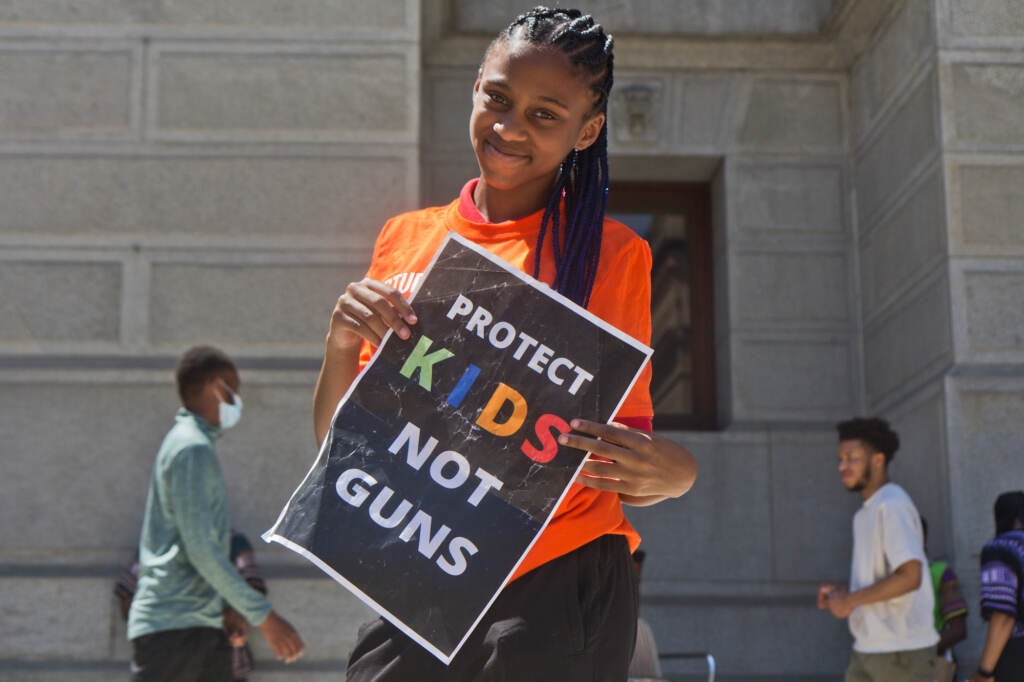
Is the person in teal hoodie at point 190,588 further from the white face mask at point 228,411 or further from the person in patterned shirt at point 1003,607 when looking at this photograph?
the person in patterned shirt at point 1003,607

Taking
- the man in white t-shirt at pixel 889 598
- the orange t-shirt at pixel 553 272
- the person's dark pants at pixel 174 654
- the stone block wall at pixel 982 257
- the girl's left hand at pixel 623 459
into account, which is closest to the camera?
the girl's left hand at pixel 623 459

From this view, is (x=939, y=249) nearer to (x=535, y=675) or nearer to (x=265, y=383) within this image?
(x=265, y=383)

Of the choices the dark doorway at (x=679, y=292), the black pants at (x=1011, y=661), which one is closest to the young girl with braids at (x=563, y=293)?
the black pants at (x=1011, y=661)

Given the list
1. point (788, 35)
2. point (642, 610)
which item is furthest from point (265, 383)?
point (788, 35)

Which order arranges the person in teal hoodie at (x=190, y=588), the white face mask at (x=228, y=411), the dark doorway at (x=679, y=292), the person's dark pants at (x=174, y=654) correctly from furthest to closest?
the dark doorway at (x=679, y=292), the white face mask at (x=228, y=411), the person's dark pants at (x=174, y=654), the person in teal hoodie at (x=190, y=588)

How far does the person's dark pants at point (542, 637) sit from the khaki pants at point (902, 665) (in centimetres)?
456

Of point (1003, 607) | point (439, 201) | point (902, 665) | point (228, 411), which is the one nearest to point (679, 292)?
point (439, 201)

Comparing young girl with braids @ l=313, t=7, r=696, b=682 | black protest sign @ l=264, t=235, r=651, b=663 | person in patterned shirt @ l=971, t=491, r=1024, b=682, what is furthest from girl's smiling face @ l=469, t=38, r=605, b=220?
person in patterned shirt @ l=971, t=491, r=1024, b=682

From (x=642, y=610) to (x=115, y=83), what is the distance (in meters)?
4.38

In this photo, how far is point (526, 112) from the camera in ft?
7.41

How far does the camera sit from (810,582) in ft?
27.3

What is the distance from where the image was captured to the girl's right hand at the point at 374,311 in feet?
7.00

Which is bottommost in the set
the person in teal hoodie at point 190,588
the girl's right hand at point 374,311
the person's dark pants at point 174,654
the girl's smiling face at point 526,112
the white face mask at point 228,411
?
the person's dark pants at point 174,654

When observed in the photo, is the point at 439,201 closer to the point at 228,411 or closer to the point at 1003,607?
the point at 228,411
